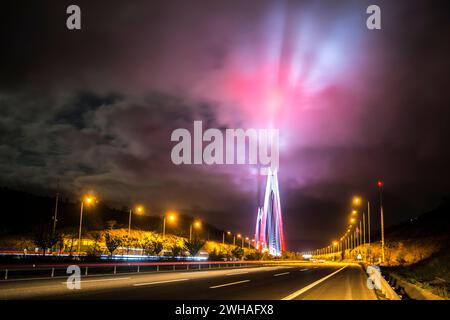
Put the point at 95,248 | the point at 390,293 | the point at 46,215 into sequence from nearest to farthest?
the point at 390,293
the point at 95,248
the point at 46,215

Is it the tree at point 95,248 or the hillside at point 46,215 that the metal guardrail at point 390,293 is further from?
the hillside at point 46,215

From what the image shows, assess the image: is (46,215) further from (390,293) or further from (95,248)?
(390,293)

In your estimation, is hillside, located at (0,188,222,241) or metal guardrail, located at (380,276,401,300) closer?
metal guardrail, located at (380,276,401,300)

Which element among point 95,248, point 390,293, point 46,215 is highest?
point 46,215

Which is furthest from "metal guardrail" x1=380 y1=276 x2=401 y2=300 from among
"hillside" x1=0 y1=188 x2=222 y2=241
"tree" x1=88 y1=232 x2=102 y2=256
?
"hillside" x1=0 y1=188 x2=222 y2=241

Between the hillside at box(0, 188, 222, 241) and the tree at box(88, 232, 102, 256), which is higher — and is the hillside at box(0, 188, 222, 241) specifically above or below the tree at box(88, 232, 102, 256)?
above

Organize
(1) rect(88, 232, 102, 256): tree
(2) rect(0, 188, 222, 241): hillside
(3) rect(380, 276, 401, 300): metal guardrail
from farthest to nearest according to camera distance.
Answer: (2) rect(0, 188, 222, 241): hillside → (1) rect(88, 232, 102, 256): tree → (3) rect(380, 276, 401, 300): metal guardrail

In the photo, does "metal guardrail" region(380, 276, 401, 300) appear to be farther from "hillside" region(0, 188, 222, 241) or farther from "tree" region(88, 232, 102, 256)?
"hillside" region(0, 188, 222, 241)

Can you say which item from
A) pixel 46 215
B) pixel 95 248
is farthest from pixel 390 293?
pixel 46 215

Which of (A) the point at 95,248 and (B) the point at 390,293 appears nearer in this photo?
(B) the point at 390,293

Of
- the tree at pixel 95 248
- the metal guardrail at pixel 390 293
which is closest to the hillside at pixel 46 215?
the tree at pixel 95 248

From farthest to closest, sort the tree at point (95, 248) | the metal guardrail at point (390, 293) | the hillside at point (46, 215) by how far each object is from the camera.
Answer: the hillside at point (46, 215), the tree at point (95, 248), the metal guardrail at point (390, 293)
